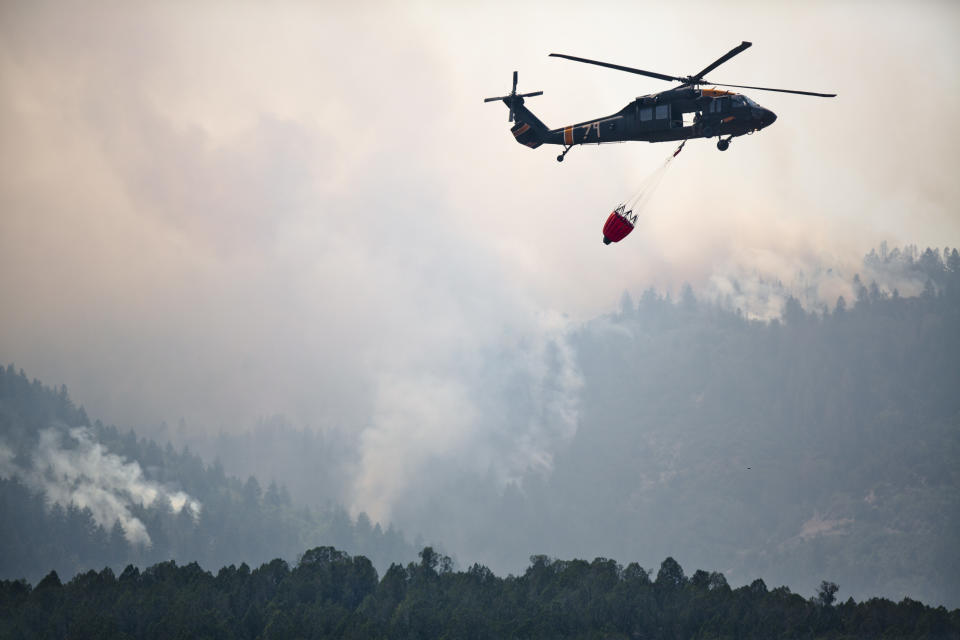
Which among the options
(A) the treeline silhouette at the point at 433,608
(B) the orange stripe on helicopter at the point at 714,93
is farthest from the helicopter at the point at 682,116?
(A) the treeline silhouette at the point at 433,608

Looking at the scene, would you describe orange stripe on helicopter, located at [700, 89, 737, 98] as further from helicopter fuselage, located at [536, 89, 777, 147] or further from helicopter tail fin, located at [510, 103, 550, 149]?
helicopter tail fin, located at [510, 103, 550, 149]

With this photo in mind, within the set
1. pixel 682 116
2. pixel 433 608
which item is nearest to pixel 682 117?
pixel 682 116

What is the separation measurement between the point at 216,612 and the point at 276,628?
Result: 43.1 ft

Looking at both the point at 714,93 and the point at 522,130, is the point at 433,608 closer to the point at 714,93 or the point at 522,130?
the point at 522,130

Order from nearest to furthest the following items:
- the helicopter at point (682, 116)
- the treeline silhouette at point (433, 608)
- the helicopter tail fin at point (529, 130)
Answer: the helicopter at point (682, 116), the helicopter tail fin at point (529, 130), the treeline silhouette at point (433, 608)

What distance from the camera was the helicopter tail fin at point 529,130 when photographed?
118 metres

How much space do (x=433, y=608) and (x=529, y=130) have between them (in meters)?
80.0

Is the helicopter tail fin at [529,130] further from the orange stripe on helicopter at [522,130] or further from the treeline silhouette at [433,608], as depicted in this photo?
the treeline silhouette at [433,608]

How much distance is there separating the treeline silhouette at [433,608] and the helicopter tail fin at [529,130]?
231ft

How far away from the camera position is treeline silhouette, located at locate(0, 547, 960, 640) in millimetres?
155625

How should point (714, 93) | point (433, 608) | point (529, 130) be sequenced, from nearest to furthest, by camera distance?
1. point (714, 93)
2. point (529, 130)
3. point (433, 608)

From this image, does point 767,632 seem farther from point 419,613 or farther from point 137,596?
A: point 137,596

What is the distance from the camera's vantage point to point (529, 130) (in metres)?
118

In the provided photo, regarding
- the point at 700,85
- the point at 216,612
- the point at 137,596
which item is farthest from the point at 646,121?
the point at 137,596
